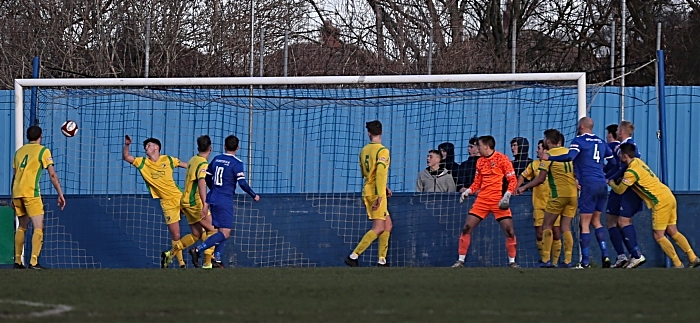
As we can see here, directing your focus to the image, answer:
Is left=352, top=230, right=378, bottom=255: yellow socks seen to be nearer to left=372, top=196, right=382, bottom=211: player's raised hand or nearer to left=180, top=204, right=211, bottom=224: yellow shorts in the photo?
left=372, top=196, right=382, bottom=211: player's raised hand

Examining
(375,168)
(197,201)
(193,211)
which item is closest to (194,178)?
(197,201)

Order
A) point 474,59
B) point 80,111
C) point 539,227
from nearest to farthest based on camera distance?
point 539,227, point 80,111, point 474,59

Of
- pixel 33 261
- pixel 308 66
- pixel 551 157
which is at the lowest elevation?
pixel 33 261

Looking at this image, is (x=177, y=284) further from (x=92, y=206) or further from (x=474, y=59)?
(x=474, y=59)

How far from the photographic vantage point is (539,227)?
549 inches

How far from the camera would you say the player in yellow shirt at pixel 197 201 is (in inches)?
499

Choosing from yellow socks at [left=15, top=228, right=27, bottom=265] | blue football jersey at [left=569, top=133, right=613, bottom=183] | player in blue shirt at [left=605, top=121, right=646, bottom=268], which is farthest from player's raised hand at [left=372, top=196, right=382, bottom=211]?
yellow socks at [left=15, top=228, right=27, bottom=265]

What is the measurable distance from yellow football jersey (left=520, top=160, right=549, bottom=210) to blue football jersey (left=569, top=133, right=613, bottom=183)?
1.36 meters

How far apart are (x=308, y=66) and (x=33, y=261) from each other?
611cm

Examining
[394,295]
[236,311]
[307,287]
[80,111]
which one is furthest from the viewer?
[80,111]

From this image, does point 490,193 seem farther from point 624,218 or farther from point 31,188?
point 31,188

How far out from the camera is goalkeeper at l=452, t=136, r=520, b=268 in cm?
1314

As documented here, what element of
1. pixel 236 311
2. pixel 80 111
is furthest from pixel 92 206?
pixel 236 311

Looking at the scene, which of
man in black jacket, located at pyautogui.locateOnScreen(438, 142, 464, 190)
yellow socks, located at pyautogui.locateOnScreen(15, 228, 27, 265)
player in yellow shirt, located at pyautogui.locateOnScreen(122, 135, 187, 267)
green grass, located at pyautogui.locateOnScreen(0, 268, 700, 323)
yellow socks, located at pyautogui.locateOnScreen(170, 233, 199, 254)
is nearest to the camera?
green grass, located at pyautogui.locateOnScreen(0, 268, 700, 323)
